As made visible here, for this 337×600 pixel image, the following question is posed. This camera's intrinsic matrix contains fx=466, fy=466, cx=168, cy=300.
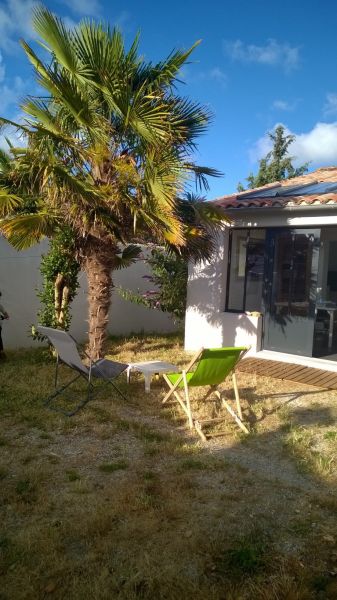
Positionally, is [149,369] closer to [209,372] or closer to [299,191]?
[209,372]

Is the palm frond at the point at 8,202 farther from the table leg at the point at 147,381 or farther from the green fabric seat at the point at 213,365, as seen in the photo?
the green fabric seat at the point at 213,365

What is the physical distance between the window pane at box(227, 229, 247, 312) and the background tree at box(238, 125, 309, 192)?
1968 cm

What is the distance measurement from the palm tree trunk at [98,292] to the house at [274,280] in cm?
278

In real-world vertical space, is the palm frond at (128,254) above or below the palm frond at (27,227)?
below

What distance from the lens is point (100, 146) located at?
727 centimetres

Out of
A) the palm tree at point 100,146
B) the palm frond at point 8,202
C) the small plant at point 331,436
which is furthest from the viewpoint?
the palm frond at point 8,202

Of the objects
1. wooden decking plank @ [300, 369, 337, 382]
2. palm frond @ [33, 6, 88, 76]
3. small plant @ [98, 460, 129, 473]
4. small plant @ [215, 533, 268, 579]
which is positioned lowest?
small plant @ [98, 460, 129, 473]

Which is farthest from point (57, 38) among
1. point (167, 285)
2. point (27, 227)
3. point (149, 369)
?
point (167, 285)

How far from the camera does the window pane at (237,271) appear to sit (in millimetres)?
10086

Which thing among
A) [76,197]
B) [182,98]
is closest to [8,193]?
[76,197]

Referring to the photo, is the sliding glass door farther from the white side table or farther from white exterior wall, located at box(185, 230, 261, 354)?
the white side table

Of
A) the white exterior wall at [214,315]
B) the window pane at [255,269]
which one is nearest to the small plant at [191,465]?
the white exterior wall at [214,315]

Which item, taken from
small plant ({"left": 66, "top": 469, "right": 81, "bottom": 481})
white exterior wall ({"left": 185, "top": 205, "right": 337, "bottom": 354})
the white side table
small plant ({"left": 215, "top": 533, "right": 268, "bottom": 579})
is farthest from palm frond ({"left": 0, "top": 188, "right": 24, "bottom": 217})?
small plant ({"left": 215, "top": 533, "right": 268, "bottom": 579})

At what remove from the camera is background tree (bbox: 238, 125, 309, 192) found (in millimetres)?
28547
